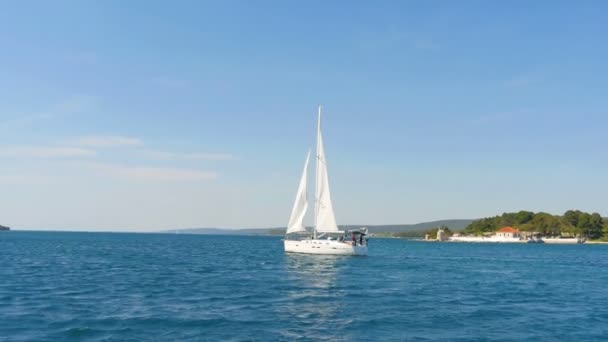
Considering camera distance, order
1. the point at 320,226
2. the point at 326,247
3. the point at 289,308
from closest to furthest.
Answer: the point at 289,308 → the point at 326,247 → the point at 320,226

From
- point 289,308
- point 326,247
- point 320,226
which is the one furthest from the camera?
point 320,226

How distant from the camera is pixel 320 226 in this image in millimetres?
84812

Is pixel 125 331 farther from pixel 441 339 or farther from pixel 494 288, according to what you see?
pixel 494 288

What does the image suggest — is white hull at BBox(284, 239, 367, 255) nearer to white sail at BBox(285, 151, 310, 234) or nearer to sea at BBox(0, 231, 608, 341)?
white sail at BBox(285, 151, 310, 234)

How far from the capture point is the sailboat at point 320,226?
81.4m

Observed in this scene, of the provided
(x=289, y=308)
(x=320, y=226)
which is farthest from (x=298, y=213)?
(x=289, y=308)

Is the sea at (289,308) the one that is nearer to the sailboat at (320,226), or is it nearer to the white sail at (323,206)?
the sailboat at (320,226)

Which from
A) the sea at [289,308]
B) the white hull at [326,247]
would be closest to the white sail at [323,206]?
the white hull at [326,247]

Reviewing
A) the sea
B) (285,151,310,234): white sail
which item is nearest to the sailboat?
(285,151,310,234): white sail

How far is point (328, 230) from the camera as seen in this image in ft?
279

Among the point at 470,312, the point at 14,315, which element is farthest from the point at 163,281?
the point at 470,312

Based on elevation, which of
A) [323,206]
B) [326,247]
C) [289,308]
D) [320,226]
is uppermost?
[323,206]

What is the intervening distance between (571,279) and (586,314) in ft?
88.3

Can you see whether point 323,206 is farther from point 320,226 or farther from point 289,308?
point 289,308
